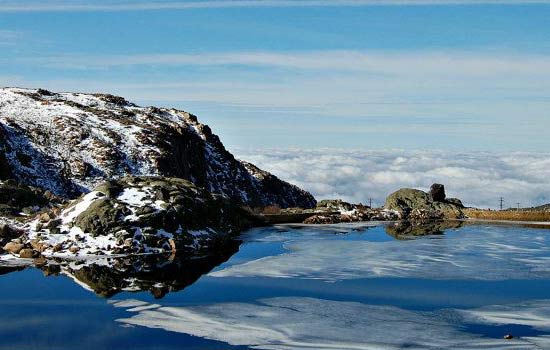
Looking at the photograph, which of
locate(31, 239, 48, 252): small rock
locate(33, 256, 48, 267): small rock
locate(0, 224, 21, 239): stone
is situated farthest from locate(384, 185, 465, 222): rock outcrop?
locate(33, 256, 48, 267): small rock

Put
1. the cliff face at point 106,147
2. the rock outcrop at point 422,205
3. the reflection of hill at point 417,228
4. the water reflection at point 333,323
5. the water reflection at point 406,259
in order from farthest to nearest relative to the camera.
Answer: the cliff face at point 106,147
the rock outcrop at point 422,205
the reflection of hill at point 417,228
the water reflection at point 406,259
the water reflection at point 333,323

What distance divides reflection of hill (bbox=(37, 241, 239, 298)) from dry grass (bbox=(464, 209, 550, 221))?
128ft

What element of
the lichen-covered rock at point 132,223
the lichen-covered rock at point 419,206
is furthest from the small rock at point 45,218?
the lichen-covered rock at point 419,206

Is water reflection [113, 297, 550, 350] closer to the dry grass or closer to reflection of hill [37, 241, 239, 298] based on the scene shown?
reflection of hill [37, 241, 239, 298]

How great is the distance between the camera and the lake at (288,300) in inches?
664

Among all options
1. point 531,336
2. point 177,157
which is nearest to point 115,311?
point 531,336

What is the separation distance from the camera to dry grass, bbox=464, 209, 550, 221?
61.6m

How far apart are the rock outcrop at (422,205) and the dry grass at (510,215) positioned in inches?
57.7

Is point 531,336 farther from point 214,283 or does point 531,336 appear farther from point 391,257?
point 391,257

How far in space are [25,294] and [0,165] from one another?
53.4 meters

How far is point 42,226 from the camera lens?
33.9 metres

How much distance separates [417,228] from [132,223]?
27.4 metres

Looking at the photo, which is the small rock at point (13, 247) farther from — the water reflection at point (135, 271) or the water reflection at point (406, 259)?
the water reflection at point (406, 259)

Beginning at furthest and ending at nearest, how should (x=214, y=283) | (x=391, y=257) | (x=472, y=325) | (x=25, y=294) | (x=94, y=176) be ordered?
(x=94, y=176) → (x=391, y=257) → (x=214, y=283) → (x=25, y=294) → (x=472, y=325)
